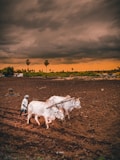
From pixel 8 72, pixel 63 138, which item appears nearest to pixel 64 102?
pixel 63 138

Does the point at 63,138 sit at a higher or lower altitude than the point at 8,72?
lower

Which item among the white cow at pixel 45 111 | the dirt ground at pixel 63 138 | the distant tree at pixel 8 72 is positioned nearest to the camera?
the dirt ground at pixel 63 138

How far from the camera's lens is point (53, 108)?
12375 mm

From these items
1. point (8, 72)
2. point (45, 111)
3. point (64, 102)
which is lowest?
point (45, 111)

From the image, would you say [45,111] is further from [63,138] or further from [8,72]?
[8,72]

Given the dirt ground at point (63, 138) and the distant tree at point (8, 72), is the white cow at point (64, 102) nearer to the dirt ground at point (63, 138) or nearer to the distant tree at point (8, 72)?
the dirt ground at point (63, 138)

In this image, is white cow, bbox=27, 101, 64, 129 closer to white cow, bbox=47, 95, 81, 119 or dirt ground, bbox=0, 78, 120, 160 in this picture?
dirt ground, bbox=0, 78, 120, 160

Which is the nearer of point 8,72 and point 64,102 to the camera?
point 64,102

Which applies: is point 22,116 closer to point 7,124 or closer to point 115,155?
point 7,124

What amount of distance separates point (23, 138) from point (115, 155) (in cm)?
409

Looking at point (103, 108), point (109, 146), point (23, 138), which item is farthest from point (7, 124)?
point (103, 108)

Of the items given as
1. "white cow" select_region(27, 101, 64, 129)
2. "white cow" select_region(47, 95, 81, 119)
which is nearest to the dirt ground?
"white cow" select_region(27, 101, 64, 129)

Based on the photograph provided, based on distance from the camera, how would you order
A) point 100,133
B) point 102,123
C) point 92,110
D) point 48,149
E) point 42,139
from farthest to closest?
point 92,110
point 102,123
point 100,133
point 42,139
point 48,149

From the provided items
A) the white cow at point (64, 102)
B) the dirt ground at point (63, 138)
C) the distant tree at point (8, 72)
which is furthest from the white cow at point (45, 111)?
the distant tree at point (8, 72)
